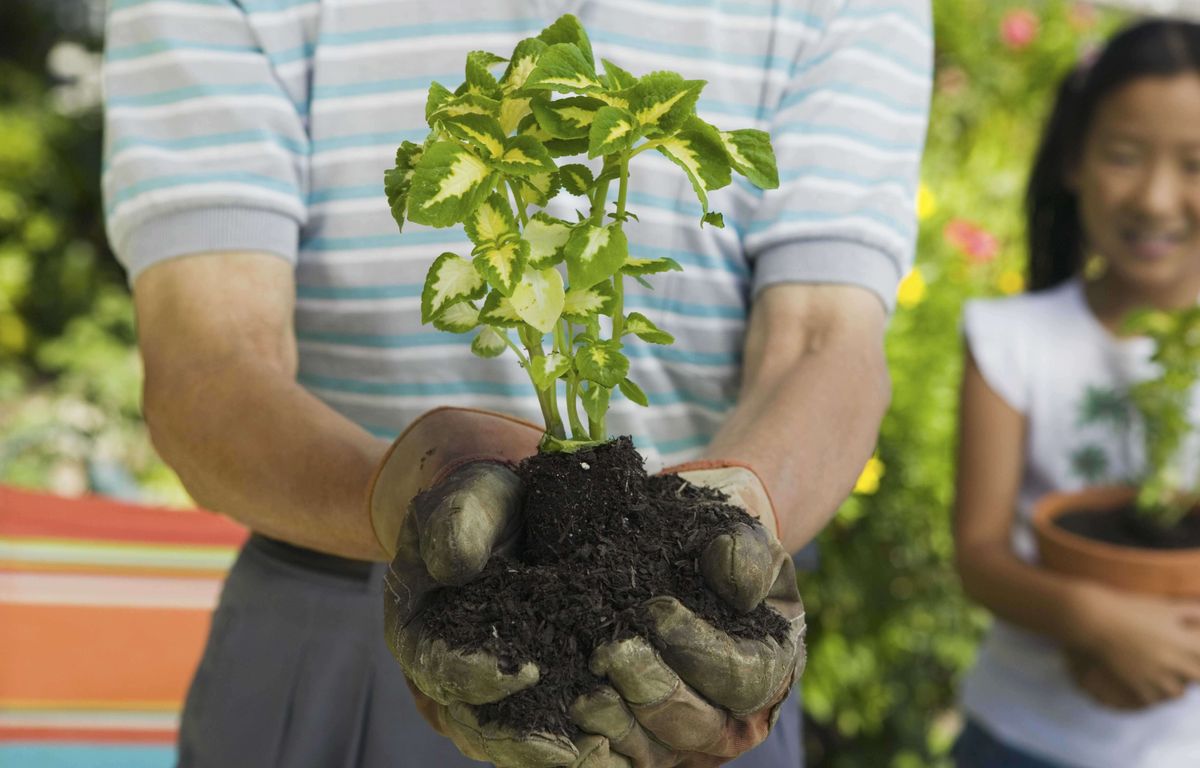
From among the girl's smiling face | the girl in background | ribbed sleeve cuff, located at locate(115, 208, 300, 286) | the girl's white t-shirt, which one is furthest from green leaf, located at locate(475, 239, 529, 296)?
the girl's smiling face

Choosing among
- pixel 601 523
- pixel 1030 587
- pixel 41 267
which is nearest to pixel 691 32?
pixel 601 523

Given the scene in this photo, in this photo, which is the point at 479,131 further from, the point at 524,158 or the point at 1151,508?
the point at 1151,508

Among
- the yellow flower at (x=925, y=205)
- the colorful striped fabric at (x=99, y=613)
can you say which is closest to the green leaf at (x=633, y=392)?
the colorful striped fabric at (x=99, y=613)

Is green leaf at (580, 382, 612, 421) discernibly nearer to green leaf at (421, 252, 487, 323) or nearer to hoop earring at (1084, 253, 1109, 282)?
green leaf at (421, 252, 487, 323)

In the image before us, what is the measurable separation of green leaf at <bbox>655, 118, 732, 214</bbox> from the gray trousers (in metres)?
0.81

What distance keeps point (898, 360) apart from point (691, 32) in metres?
2.09

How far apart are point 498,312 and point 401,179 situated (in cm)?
18

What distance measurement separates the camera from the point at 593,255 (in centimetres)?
120

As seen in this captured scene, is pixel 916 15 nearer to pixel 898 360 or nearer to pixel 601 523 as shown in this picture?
pixel 601 523

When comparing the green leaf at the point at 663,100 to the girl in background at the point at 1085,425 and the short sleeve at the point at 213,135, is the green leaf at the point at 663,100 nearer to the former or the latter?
the short sleeve at the point at 213,135

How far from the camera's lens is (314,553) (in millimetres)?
1777

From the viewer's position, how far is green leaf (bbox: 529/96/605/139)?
3.93 ft

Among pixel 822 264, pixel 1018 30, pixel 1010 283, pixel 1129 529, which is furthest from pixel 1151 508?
pixel 1018 30

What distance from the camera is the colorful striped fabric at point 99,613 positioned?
3.07 m
